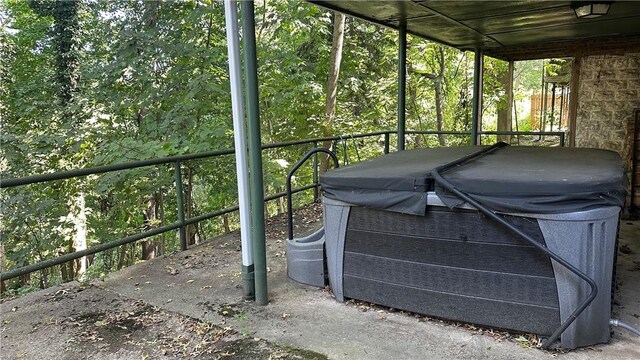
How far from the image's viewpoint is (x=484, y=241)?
235 centimetres

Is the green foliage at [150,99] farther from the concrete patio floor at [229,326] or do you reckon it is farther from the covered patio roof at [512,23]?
the concrete patio floor at [229,326]

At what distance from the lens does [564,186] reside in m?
2.10

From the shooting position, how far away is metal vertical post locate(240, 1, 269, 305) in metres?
2.59

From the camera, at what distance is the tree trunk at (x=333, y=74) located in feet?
25.5

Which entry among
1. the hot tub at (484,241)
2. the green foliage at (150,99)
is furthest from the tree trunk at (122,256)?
the hot tub at (484,241)

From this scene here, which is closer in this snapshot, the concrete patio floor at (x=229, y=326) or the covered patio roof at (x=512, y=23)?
the concrete patio floor at (x=229, y=326)

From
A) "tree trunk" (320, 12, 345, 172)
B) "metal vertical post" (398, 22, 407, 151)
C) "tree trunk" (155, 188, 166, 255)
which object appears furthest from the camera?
"tree trunk" (155, 188, 166, 255)

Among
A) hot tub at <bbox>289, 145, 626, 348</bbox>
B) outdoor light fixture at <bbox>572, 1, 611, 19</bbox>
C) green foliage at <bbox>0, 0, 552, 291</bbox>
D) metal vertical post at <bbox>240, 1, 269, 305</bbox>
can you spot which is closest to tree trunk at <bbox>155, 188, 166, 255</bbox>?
green foliage at <bbox>0, 0, 552, 291</bbox>

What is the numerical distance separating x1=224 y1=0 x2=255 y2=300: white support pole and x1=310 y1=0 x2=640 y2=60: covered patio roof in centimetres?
95

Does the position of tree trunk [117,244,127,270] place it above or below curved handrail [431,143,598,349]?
below

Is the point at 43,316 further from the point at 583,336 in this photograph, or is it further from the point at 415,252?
the point at 583,336

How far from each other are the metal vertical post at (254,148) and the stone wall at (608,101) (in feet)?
15.2

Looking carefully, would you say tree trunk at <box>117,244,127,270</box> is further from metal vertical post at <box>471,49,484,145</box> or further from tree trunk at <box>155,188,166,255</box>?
metal vertical post at <box>471,49,484,145</box>

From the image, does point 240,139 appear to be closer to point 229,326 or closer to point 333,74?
point 229,326
